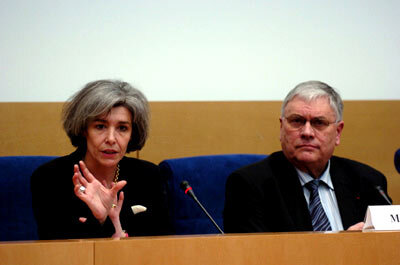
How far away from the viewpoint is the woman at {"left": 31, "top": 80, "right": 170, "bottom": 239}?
2133 mm

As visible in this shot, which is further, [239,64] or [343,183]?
[239,64]

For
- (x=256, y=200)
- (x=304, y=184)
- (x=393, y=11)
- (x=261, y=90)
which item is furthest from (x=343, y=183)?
(x=393, y=11)

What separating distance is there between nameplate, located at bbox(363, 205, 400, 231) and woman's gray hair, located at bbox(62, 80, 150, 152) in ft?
3.60

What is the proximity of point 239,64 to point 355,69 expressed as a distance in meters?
0.65

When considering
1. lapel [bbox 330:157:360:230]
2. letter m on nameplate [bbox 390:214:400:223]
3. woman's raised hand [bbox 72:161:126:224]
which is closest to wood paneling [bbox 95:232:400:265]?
letter m on nameplate [bbox 390:214:400:223]

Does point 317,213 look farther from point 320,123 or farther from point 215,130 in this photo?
point 215,130

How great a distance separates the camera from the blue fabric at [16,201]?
2.42 meters

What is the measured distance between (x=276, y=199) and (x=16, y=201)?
1.07 metres

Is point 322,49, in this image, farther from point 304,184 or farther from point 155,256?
point 155,256

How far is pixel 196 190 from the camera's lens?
8.27 ft

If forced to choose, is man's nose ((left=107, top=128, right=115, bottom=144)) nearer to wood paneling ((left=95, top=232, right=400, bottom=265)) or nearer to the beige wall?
the beige wall

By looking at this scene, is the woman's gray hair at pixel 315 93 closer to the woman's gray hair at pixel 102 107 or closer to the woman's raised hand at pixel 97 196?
the woman's gray hair at pixel 102 107

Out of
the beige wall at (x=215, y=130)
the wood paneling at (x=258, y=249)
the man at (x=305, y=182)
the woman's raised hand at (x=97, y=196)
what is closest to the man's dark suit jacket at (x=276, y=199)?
the man at (x=305, y=182)

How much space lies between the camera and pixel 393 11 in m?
3.35
